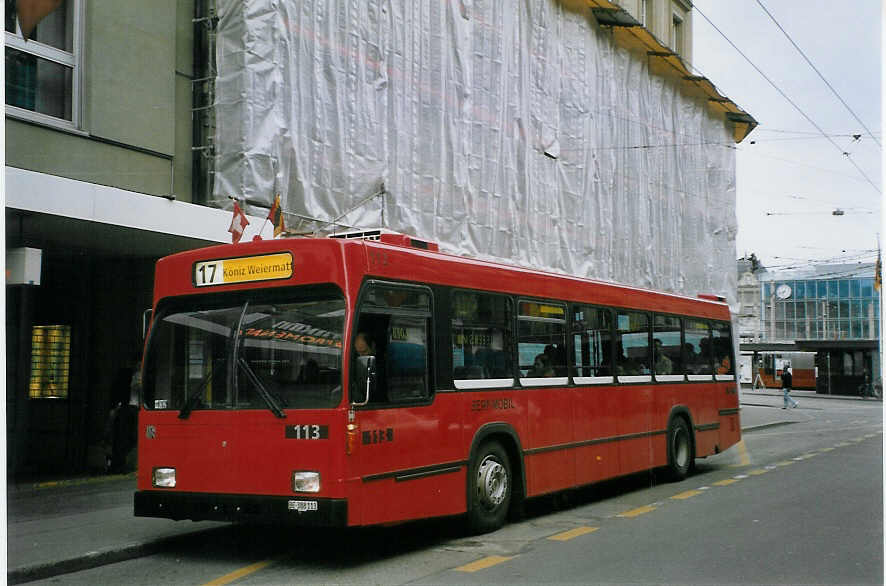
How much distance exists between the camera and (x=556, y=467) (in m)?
10.8

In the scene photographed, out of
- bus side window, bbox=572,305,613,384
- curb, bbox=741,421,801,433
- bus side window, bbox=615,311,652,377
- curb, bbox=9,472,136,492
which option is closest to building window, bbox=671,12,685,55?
curb, bbox=741,421,801,433

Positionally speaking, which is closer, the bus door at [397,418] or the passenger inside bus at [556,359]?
the bus door at [397,418]

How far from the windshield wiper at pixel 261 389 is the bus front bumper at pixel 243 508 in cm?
68

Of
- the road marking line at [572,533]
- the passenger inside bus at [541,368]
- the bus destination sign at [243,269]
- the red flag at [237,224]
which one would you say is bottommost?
the road marking line at [572,533]

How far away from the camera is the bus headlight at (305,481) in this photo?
7654mm

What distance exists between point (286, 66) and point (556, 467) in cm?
799

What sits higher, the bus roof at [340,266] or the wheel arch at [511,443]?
the bus roof at [340,266]

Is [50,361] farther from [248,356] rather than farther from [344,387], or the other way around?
[344,387]

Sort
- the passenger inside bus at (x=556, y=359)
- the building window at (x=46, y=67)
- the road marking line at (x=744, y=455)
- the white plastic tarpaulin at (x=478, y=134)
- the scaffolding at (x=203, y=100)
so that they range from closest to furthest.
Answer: the passenger inside bus at (x=556, y=359)
the building window at (x=46, y=67)
the scaffolding at (x=203, y=100)
the white plastic tarpaulin at (x=478, y=134)
the road marking line at (x=744, y=455)

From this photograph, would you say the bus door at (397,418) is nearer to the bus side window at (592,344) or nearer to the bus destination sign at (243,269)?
the bus destination sign at (243,269)

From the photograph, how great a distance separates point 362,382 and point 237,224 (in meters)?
5.49

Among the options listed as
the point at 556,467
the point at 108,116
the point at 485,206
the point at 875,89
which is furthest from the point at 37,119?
the point at 485,206

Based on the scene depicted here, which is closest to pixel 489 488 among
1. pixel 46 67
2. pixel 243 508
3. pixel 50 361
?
pixel 243 508

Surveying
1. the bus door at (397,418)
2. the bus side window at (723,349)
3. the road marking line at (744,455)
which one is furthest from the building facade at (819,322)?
the bus door at (397,418)
